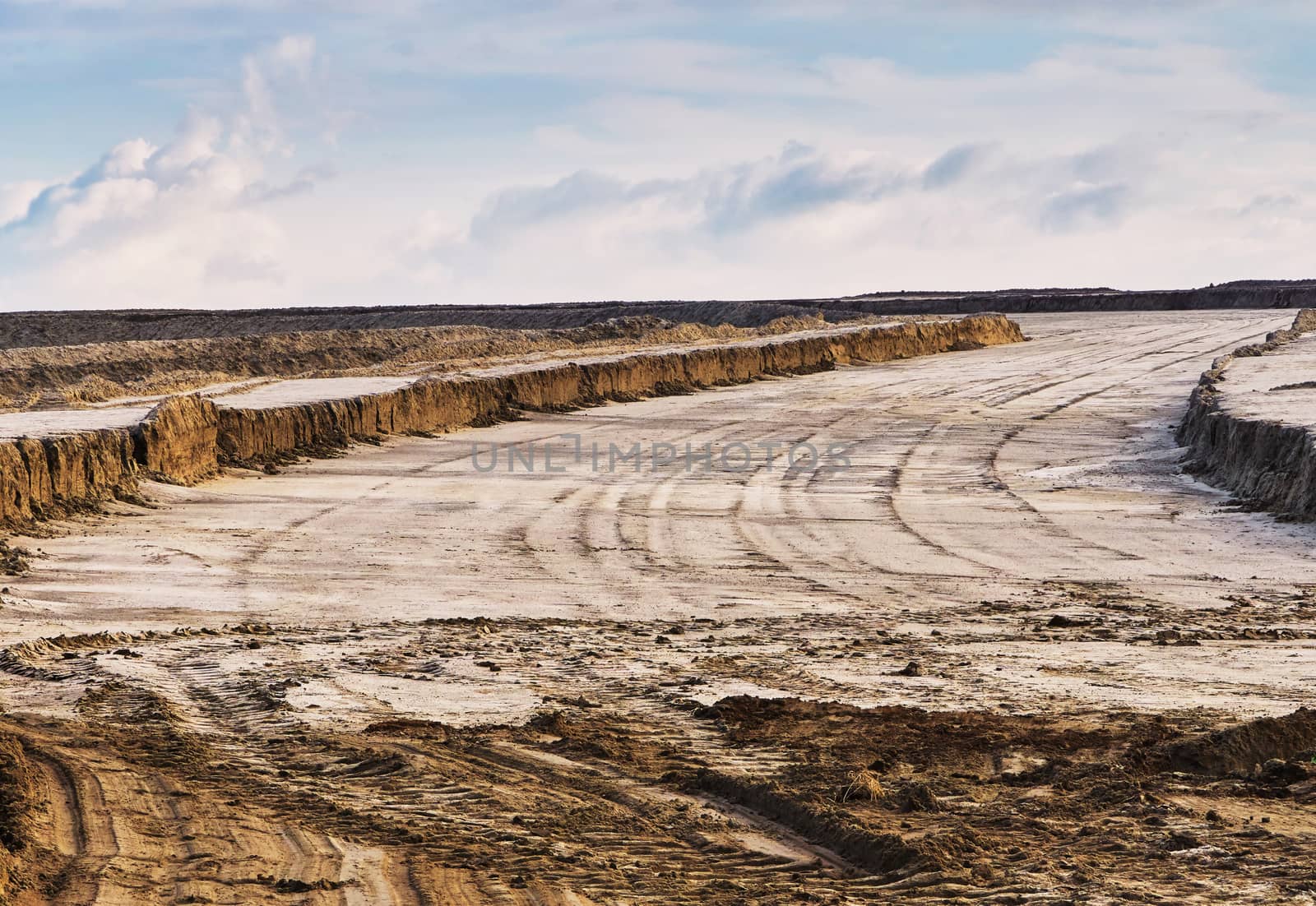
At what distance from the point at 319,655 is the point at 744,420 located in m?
17.8

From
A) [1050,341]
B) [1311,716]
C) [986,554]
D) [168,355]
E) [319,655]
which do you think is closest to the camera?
[1311,716]

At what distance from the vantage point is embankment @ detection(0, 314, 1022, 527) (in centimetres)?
1453

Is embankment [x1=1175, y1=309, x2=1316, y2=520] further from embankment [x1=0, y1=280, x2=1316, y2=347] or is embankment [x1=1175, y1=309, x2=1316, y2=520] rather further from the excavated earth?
embankment [x1=0, y1=280, x2=1316, y2=347]

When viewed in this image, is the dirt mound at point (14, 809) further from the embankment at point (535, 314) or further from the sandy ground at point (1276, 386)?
the embankment at point (535, 314)

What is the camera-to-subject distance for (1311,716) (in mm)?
6441

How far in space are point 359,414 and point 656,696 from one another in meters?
15.4

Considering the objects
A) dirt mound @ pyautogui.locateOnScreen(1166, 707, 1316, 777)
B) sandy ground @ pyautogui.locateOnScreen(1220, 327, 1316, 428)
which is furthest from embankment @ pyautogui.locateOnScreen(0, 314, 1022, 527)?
sandy ground @ pyautogui.locateOnScreen(1220, 327, 1316, 428)

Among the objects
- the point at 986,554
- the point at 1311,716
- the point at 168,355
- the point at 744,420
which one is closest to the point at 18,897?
the point at 1311,716

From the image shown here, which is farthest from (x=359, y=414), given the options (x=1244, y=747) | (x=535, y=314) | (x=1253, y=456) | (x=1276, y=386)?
(x=535, y=314)

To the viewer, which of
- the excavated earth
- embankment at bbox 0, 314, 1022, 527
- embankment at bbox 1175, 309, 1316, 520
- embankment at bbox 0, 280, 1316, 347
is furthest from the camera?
embankment at bbox 0, 280, 1316, 347

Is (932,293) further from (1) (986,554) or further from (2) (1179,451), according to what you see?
(1) (986,554)

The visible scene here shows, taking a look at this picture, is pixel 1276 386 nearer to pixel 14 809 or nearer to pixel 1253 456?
pixel 1253 456

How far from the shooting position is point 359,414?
874 inches

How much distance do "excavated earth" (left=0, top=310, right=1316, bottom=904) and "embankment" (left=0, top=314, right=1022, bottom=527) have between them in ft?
1.11
